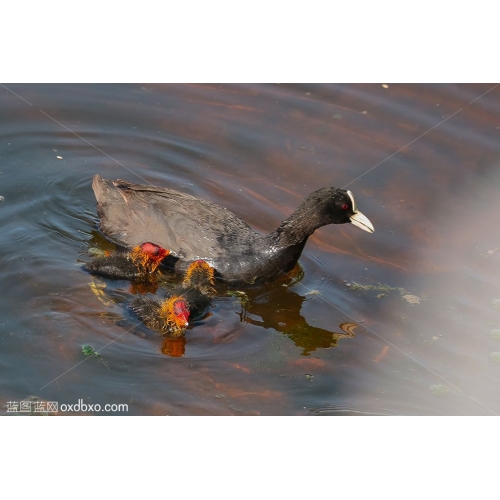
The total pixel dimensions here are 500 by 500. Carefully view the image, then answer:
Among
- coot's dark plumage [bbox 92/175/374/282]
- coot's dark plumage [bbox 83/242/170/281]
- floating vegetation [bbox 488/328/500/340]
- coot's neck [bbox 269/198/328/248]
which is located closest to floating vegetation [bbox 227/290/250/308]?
coot's dark plumage [bbox 92/175/374/282]

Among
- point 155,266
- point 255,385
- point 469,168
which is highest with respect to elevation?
point 469,168

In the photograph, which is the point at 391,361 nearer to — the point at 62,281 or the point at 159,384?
the point at 159,384

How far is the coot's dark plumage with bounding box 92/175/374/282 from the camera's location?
7184 mm

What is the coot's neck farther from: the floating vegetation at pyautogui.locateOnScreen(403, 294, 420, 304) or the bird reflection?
the floating vegetation at pyautogui.locateOnScreen(403, 294, 420, 304)

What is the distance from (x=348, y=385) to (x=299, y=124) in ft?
14.2

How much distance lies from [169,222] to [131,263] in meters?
0.60

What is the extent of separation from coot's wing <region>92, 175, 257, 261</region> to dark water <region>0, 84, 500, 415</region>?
35 cm

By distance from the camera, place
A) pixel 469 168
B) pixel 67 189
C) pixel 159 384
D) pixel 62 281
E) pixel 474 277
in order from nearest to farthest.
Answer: pixel 159 384 < pixel 62 281 < pixel 474 277 < pixel 67 189 < pixel 469 168

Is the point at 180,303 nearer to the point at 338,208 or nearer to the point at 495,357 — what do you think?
the point at 338,208

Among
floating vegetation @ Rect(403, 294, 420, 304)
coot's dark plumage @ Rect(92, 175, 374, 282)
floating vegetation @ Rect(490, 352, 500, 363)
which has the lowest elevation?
floating vegetation @ Rect(490, 352, 500, 363)

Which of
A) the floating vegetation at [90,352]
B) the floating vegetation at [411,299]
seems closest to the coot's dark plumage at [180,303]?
the floating vegetation at [90,352]

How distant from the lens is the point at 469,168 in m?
8.91

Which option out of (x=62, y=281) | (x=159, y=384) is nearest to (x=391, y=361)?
(x=159, y=384)

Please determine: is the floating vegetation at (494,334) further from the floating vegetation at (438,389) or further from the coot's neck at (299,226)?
the coot's neck at (299,226)
